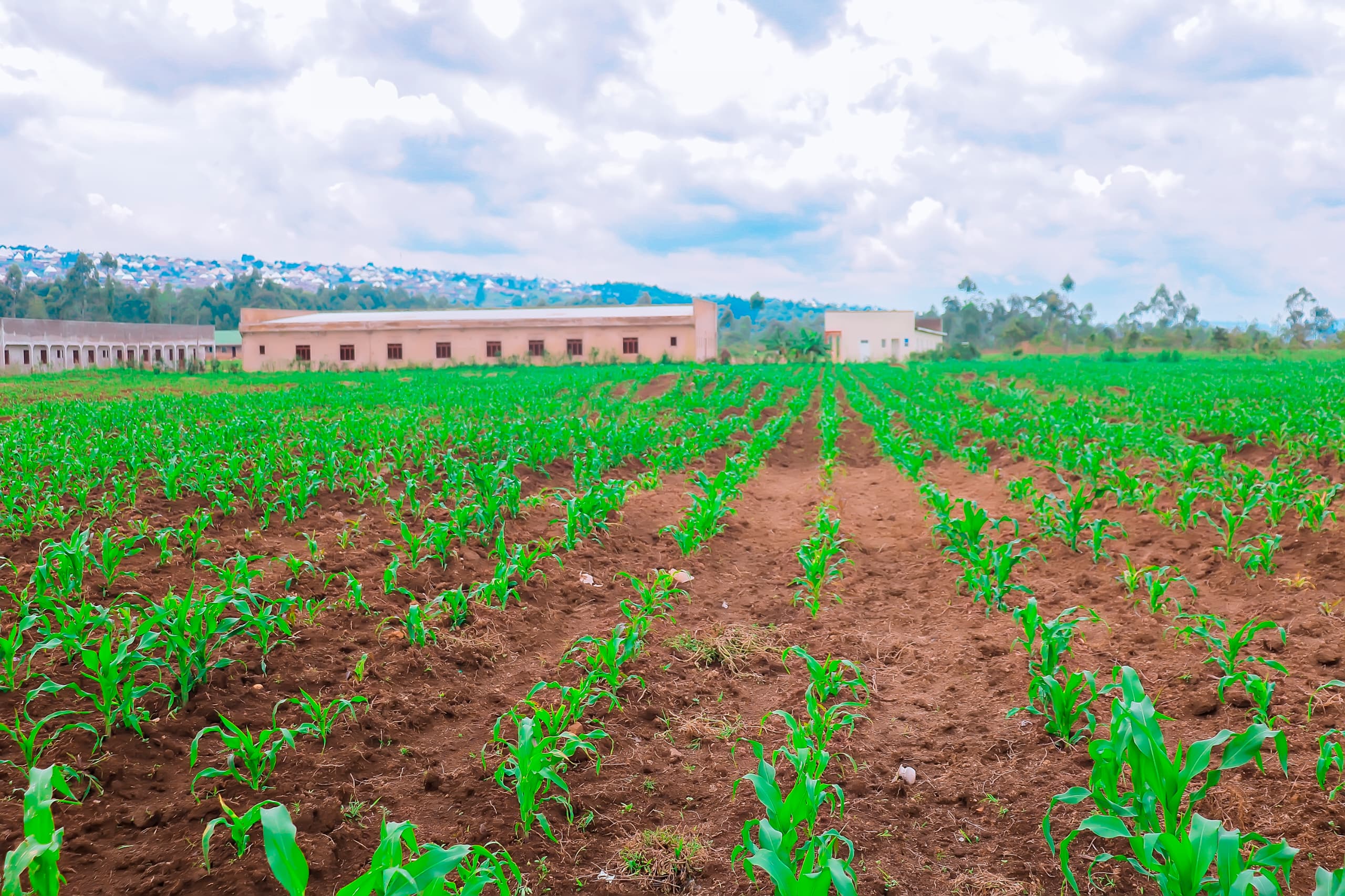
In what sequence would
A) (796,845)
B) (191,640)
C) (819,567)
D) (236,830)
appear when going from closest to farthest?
(236,830)
(796,845)
(191,640)
(819,567)

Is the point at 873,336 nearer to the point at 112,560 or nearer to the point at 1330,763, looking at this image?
the point at 112,560

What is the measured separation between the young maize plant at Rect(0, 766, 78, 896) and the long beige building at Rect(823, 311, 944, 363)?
58582 millimetres

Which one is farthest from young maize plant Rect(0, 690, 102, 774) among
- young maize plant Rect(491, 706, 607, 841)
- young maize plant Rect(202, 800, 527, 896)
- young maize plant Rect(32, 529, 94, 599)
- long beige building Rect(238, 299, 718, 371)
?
long beige building Rect(238, 299, 718, 371)

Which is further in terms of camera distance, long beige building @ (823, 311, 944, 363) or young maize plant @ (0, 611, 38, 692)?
long beige building @ (823, 311, 944, 363)

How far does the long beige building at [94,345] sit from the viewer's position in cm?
4397

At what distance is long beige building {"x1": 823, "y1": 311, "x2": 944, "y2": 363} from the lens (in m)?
58.9

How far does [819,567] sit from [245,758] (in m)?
3.54

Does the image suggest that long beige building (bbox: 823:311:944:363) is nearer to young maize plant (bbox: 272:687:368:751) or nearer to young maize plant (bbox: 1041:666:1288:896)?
young maize plant (bbox: 272:687:368:751)

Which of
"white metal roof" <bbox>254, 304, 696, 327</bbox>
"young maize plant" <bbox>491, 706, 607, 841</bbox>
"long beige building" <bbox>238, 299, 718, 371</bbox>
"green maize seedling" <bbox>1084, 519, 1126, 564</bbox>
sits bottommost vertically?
"young maize plant" <bbox>491, 706, 607, 841</bbox>

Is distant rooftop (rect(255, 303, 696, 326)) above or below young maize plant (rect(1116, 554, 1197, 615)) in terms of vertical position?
above

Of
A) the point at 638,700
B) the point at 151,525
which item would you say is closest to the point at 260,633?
the point at 638,700

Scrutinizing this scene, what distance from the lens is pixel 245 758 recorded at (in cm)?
294

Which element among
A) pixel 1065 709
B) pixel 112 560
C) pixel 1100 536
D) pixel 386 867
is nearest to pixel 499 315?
pixel 112 560

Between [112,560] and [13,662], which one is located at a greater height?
[112,560]
